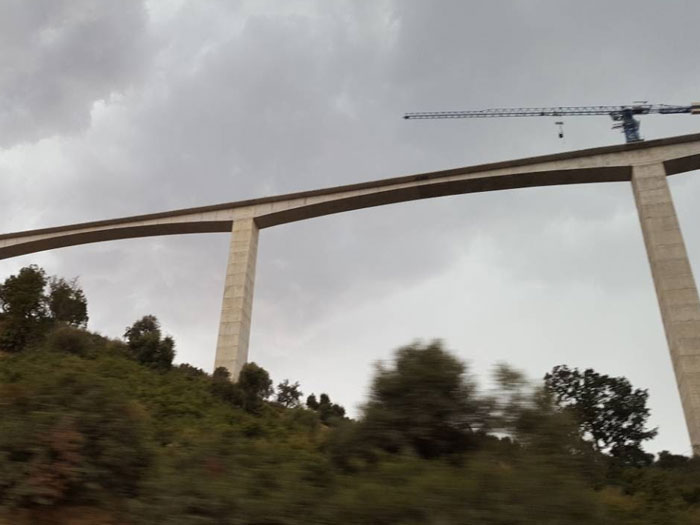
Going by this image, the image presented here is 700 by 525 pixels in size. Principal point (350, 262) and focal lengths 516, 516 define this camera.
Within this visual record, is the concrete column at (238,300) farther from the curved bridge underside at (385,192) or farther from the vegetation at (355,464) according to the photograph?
the vegetation at (355,464)

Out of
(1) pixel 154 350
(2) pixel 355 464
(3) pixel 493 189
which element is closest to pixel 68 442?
(2) pixel 355 464

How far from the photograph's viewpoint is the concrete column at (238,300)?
29.2m

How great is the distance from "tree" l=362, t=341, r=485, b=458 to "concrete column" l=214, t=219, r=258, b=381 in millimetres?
22721

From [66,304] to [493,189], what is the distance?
28.6 metres

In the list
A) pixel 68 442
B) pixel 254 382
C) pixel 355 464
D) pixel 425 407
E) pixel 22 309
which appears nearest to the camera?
pixel 68 442

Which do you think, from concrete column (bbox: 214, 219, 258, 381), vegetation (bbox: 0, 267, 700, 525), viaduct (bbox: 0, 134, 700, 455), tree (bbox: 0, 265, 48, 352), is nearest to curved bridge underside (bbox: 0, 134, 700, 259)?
viaduct (bbox: 0, 134, 700, 455)

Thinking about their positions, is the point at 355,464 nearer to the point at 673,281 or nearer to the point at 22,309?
the point at 673,281

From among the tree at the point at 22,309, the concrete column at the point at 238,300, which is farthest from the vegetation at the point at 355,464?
the tree at the point at 22,309

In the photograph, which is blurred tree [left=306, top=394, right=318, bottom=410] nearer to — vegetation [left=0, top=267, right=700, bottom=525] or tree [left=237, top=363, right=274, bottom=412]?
tree [left=237, top=363, right=274, bottom=412]

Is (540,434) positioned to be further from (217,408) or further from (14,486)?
(217,408)

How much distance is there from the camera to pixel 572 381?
122 ft

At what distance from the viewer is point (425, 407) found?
6.59m

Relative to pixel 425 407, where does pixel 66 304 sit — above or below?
above

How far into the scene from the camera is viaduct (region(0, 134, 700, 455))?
76.5ft
